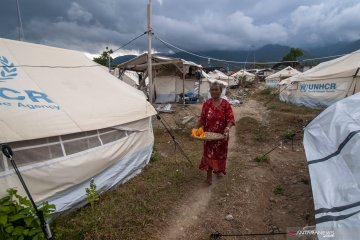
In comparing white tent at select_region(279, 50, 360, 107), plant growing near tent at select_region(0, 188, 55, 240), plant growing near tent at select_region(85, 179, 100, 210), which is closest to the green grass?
plant growing near tent at select_region(85, 179, 100, 210)

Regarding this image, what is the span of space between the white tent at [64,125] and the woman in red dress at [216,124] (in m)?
1.43

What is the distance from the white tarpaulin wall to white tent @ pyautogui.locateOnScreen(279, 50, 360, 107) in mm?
10267

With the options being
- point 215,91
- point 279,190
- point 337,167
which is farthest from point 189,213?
point 337,167

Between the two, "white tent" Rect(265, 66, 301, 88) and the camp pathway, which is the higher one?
"white tent" Rect(265, 66, 301, 88)

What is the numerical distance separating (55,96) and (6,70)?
89 centimetres

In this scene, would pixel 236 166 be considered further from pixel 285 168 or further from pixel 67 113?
pixel 67 113

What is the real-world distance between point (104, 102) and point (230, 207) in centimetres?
305

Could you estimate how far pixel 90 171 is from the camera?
411 cm

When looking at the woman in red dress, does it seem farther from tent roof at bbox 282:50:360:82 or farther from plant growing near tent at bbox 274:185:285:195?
tent roof at bbox 282:50:360:82

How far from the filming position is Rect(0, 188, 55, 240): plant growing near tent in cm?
276

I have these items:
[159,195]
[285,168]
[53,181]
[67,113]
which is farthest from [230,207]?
[67,113]

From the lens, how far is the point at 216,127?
498 centimetres

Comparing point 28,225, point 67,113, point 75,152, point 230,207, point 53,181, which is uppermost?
point 67,113

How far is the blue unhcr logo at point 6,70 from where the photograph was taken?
4.05 metres
